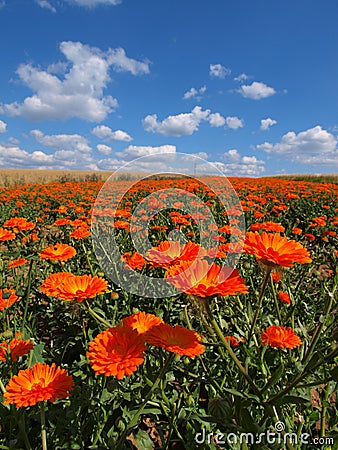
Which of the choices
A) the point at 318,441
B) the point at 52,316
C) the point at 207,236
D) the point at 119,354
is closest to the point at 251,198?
the point at 207,236

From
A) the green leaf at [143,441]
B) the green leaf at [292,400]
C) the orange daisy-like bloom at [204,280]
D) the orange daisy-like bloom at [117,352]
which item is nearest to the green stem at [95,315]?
the orange daisy-like bloom at [117,352]

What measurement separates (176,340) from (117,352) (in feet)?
0.61

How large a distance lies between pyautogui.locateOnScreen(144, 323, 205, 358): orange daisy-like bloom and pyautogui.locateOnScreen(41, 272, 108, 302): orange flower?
28 centimetres

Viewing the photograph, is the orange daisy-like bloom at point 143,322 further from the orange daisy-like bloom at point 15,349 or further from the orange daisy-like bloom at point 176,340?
the orange daisy-like bloom at point 15,349

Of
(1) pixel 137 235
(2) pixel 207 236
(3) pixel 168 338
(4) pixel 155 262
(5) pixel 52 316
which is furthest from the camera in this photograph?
(1) pixel 137 235

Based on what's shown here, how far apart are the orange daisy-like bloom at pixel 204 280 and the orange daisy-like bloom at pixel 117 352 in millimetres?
225

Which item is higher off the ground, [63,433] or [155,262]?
[155,262]

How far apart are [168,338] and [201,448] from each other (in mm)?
583

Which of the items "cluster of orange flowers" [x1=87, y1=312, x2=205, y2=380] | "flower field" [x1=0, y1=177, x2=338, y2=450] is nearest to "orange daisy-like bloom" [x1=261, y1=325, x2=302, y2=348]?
"flower field" [x1=0, y1=177, x2=338, y2=450]

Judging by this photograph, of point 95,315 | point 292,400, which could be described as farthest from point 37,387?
point 292,400

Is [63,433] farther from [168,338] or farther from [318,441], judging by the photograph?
[318,441]

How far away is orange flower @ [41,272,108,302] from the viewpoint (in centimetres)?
107

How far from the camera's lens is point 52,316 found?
250cm

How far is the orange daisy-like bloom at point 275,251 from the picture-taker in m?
0.92
